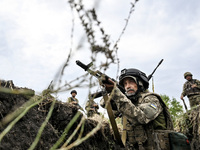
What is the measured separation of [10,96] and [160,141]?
2.45m

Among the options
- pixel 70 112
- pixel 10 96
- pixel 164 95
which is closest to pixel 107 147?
pixel 70 112

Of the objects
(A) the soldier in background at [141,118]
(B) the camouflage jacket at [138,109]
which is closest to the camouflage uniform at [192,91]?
(A) the soldier in background at [141,118]

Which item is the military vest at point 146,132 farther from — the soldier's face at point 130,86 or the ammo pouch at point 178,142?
the soldier's face at point 130,86

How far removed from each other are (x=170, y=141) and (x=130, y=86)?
1.22 metres

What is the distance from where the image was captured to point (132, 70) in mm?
4371

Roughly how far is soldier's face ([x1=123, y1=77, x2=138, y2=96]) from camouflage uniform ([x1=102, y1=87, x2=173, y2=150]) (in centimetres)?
22

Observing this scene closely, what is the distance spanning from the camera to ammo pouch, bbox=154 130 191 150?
11.7ft

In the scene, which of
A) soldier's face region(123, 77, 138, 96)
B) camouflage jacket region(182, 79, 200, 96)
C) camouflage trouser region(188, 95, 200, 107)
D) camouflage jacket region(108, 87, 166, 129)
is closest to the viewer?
camouflage jacket region(108, 87, 166, 129)

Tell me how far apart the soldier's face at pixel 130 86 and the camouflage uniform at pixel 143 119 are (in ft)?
0.74

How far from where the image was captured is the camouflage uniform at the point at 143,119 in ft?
11.3

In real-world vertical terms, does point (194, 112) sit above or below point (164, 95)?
below

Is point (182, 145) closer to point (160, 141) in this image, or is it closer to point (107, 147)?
point (160, 141)

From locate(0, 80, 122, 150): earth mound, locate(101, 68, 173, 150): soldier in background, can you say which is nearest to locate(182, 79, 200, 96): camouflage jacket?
locate(101, 68, 173, 150): soldier in background

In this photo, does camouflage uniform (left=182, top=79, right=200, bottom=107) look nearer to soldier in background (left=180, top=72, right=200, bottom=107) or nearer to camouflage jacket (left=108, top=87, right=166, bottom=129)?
soldier in background (left=180, top=72, right=200, bottom=107)
